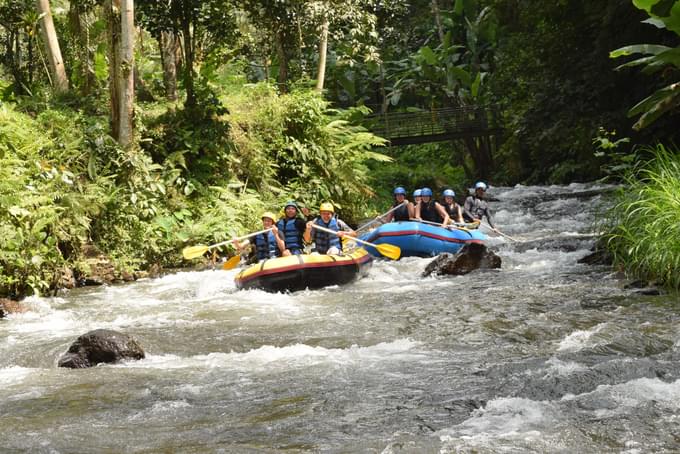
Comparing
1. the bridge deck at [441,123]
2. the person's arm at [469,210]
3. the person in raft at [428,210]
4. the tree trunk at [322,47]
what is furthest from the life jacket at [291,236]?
the bridge deck at [441,123]

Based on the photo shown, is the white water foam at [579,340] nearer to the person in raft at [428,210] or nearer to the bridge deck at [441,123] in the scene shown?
the person in raft at [428,210]

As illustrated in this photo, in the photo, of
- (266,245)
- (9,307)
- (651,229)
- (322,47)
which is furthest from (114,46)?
(651,229)

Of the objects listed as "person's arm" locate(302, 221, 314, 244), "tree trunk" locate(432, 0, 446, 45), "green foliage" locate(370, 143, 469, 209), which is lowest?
"green foliage" locate(370, 143, 469, 209)

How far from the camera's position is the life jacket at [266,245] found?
11961 millimetres

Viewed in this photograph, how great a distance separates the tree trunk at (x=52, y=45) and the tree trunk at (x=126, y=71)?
2.18 metres

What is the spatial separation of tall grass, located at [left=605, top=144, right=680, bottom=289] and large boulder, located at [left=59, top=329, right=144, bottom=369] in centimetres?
546

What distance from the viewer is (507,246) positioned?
1405 cm

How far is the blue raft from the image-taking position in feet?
45.5

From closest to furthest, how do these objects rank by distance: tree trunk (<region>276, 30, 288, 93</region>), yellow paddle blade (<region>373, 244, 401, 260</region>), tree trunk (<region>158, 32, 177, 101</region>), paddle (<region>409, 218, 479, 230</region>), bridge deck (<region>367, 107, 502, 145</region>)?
yellow paddle blade (<region>373, 244, 401, 260</region>) → paddle (<region>409, 218, 479, 230</region>) → tree trunk (<region>158, 32, 177, 101</region>) → tree trunk (<region>276, 30, 288, 93</region>) → bridge deck (<region>367, 107, 502, 145</region>)

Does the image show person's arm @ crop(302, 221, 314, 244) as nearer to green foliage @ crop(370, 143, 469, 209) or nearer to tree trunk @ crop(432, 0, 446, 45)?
green foliage @ crop(370, 143, 469, 209)

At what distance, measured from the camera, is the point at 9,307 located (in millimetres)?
9664

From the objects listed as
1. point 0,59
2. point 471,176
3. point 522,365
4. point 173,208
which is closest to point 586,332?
point 522,365

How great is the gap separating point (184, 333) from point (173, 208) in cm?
632

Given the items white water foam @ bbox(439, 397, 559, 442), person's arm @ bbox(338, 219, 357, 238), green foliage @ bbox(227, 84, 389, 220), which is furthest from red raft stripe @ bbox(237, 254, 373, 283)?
green foliage @ bbox(227, 84, 389, 220)
